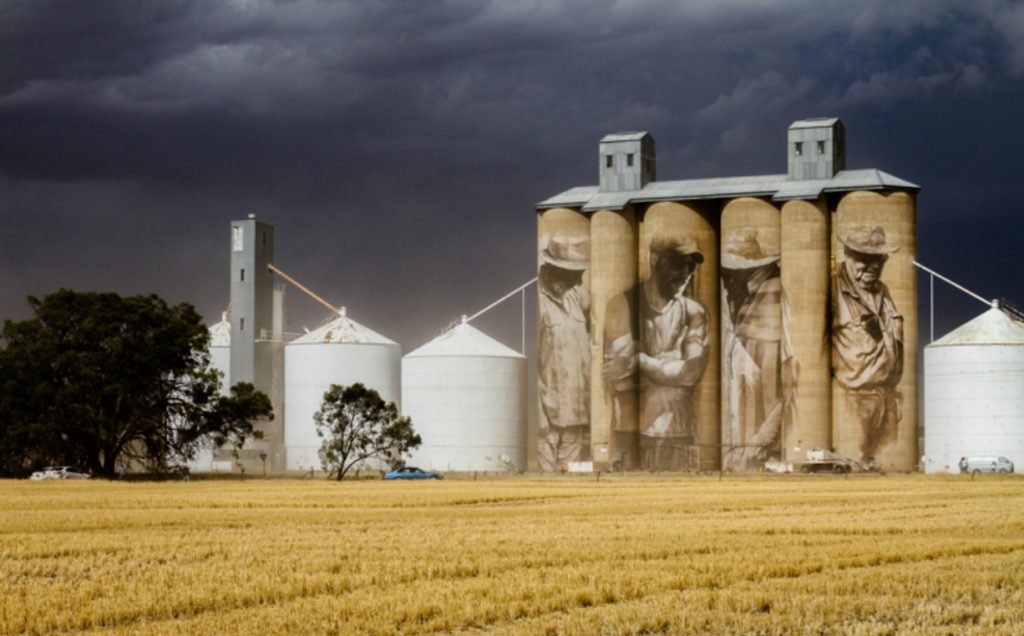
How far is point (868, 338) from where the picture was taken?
364ft

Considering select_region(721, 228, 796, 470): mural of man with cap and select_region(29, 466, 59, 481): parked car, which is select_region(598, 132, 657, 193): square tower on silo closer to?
select_region(721, 228, 796, 470): mural of man with cap

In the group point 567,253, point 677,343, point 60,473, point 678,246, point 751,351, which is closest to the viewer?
point 60,473

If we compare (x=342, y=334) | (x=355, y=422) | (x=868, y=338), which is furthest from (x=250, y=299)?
(x=868, y=338)

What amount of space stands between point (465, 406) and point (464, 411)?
47 centimetres

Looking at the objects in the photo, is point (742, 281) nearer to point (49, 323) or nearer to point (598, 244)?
point (598, 244)

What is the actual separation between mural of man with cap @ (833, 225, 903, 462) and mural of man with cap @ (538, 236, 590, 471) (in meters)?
22.4

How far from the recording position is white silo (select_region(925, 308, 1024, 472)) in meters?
108

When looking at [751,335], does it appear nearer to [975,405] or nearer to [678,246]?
[678,246]

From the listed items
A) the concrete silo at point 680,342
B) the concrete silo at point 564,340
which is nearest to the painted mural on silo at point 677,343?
the concrete silo at point 680,342

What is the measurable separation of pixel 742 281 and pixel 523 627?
98.4 metres

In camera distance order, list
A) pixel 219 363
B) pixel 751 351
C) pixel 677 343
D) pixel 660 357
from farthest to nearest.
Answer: pixel 219 363 < pixel 660 357 < pixel 677 343 < pixel 751 351

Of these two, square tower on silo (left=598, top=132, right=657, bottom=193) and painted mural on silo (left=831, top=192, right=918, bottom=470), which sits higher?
square tower on silo (left=598, top=132, right=657, bottom=193)

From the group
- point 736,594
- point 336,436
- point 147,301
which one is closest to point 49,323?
point 147,301

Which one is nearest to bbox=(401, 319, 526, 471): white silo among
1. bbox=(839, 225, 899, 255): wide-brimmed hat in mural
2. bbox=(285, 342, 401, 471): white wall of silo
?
bbox=(285, 342, 401, 471): white wall of silo
